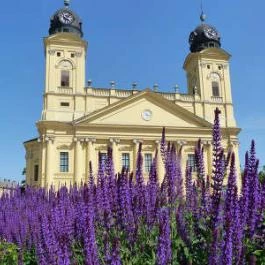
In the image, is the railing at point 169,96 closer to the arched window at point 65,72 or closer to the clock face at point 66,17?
the arched window at point 65,72

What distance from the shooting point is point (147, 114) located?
38.5m

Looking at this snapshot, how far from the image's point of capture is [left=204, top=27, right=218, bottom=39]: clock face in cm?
4534

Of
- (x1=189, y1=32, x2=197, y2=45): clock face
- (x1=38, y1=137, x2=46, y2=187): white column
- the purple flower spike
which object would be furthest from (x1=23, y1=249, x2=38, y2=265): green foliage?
(x1=189, y1=32, x2=197, y2=45): clock face

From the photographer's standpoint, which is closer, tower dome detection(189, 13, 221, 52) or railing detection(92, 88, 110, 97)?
railing detection(92, 88, 110, 97)

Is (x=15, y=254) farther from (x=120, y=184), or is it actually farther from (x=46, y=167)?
(x=46, y=167)

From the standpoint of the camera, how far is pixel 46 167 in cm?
3541

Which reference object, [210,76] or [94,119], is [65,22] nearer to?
[94,119]

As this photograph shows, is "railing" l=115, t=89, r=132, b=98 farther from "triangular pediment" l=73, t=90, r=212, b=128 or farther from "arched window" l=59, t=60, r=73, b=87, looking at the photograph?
"arched window" l=59, t=60, r=73, b=87

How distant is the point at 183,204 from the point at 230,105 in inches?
1480

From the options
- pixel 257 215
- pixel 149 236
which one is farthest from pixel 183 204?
pixel 257 215

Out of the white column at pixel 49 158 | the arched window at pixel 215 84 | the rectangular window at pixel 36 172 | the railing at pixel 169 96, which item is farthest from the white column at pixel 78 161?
the arched window at pixel 215 84

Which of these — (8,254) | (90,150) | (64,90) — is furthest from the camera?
(64,90)

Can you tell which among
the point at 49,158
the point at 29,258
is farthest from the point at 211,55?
the point at 29,258

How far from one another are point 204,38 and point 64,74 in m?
17.9
